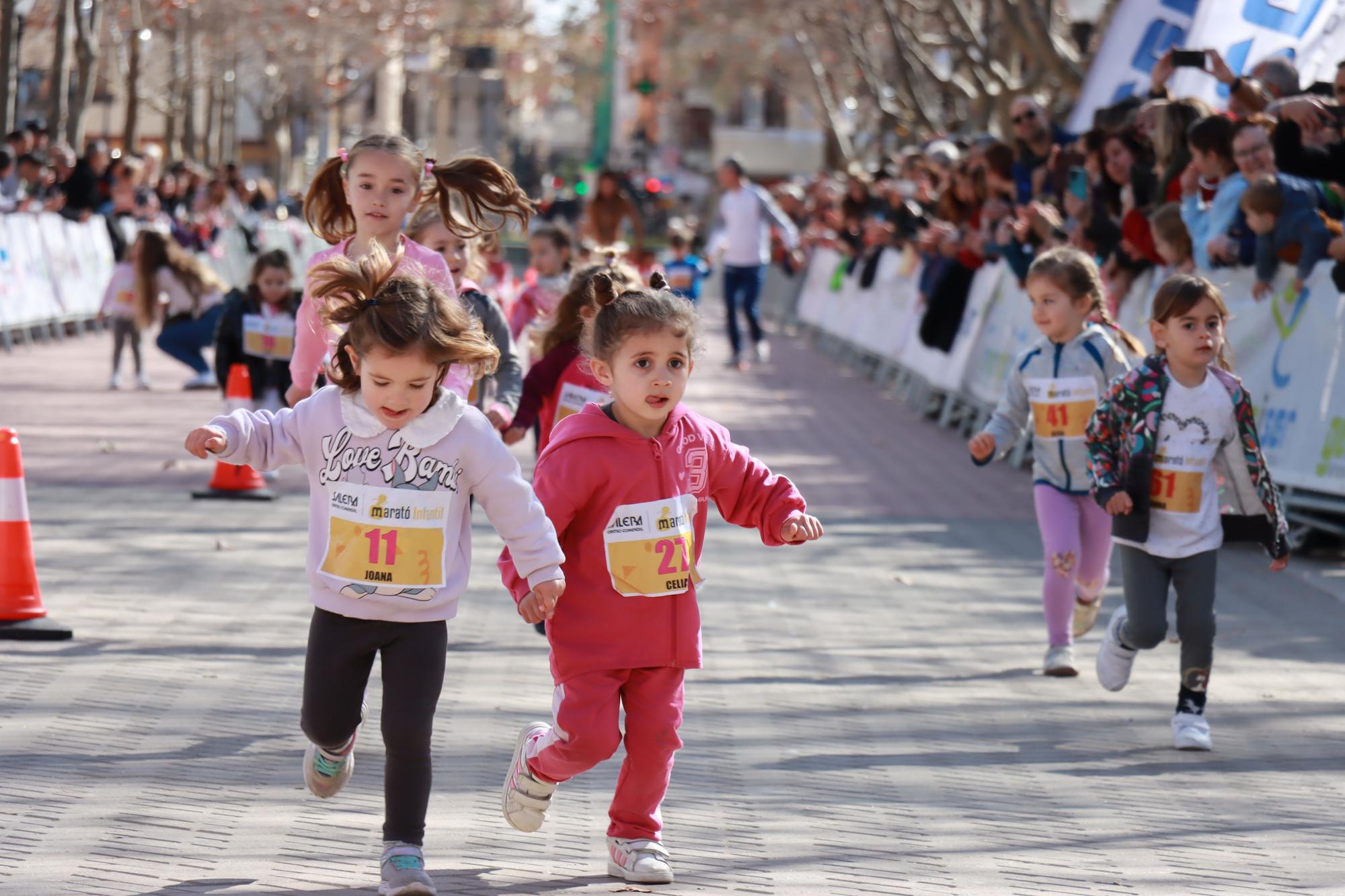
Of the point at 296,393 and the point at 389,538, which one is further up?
the point at 296,393

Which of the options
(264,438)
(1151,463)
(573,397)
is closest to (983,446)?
(1151,463)

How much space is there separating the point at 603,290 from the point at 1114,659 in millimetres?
2699

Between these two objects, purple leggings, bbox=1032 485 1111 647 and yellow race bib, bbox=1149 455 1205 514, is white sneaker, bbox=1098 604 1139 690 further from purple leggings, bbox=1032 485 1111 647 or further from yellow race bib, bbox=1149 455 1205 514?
purple leggings, bbox=1032 485 1111 647

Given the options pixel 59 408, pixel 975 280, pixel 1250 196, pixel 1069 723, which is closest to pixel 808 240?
pixel 975 280

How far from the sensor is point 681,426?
4.93 m

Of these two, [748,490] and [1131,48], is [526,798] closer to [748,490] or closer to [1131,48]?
[748,490]

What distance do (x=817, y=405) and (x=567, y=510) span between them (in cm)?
1393

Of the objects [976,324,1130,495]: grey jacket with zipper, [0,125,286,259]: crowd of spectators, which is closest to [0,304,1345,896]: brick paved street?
[976,324,1130,495]: grey jacket with zipper

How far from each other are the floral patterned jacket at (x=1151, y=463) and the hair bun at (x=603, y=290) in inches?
84.6

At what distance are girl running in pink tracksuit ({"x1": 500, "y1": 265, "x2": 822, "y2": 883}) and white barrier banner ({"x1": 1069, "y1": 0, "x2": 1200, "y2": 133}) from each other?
1095cm

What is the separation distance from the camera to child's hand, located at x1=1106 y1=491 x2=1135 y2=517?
6371 mm

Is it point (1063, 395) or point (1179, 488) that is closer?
point (1179, 488)

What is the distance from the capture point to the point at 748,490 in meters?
5.05

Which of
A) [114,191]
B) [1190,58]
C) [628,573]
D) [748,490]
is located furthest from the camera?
[114,191]
